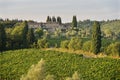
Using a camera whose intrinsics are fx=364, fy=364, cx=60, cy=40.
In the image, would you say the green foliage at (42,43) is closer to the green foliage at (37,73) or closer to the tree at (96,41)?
the tree at (96,41)

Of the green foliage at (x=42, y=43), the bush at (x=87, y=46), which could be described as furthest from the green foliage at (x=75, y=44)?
the green foliage at (x=42, y=43)

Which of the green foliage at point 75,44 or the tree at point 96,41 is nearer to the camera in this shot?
the tree at point 96,41

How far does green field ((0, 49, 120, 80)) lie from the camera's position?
53.2 meters

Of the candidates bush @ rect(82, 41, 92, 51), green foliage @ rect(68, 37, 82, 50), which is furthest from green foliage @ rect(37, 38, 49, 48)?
bush @ rect(82, 41, 92, 51)

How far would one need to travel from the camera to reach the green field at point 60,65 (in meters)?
53.2

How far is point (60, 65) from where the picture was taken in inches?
2285

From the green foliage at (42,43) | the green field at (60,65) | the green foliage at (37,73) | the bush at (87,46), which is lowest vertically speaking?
the green field at (60,65)

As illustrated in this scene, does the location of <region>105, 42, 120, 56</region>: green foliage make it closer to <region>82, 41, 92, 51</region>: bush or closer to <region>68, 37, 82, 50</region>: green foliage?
<region>82, 41, 92, 51</region>: bush

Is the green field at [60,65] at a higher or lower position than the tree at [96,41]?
lower

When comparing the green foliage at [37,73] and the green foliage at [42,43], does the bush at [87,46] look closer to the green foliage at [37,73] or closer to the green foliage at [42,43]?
the green foliage at [42,43]

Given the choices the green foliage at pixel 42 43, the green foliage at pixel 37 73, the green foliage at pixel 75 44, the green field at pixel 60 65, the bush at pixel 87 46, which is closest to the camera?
the green foliage at pixel 37 73

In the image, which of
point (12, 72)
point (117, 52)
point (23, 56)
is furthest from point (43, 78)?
point (117, 52)

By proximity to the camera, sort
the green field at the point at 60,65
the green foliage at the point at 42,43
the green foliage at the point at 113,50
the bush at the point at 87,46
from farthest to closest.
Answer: the green foliage at the point at 42,43, the green foliage at the point at 113,50, the bush at the point at 87,46, the green field at the point at 60,65

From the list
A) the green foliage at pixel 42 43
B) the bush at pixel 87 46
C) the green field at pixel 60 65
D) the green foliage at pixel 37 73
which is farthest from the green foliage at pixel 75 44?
the green foliage at pixel 37 73
